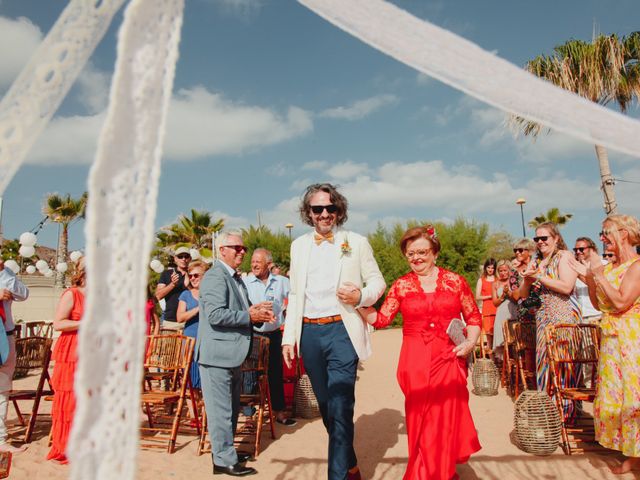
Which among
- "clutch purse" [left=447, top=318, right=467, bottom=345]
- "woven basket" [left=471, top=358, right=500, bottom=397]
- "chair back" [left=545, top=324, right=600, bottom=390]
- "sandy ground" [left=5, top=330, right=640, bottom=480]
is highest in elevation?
"clutch purse" [left=447, top=318, right=467, bottom=345]

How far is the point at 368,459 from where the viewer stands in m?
4.62

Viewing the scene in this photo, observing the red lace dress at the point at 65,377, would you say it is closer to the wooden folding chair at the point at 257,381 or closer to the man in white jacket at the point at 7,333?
the man in white jacket at the point at 7,333

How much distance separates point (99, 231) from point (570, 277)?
531 cm

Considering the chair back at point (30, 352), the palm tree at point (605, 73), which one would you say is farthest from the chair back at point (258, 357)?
the palm tree at point (605, 73)

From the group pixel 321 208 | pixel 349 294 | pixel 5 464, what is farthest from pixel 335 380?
pixel 5 464

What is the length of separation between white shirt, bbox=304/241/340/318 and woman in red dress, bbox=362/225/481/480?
285mm

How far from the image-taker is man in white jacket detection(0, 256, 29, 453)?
15.7ft

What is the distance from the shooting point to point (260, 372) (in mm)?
5219

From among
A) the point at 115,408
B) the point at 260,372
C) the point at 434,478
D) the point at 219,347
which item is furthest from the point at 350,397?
the point at 115,408

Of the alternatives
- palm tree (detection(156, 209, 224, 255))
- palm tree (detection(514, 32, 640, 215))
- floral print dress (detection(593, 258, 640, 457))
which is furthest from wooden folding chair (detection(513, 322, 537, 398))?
palm tree (detection(156, 209, 224, 255))

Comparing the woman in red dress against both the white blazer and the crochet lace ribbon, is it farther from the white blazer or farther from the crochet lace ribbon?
the crochet lace ribbon

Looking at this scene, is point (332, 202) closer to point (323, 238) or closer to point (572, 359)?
point (323, 238)

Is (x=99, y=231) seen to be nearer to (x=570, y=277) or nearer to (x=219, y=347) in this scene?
(x=219, y=347)

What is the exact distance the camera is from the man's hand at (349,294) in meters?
3.40
